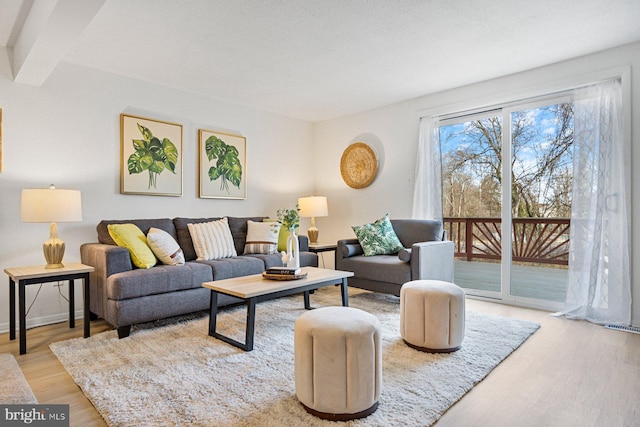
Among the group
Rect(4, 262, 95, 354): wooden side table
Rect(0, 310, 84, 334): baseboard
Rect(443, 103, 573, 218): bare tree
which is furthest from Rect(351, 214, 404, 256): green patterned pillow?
Rect(0, 310, 84, 334): baseboard

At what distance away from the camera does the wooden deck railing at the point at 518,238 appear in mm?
3877

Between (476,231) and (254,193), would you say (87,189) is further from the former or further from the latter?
(476,231)

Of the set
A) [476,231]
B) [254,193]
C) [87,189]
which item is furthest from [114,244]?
[476,231]

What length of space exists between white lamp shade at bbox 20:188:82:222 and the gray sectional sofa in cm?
39

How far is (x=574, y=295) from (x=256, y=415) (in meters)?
3.06

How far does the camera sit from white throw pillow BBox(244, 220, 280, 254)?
3.98 m

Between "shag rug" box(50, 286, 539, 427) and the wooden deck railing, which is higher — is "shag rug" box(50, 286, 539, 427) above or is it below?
below

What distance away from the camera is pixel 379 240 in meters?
4.08

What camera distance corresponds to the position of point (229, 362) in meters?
2.29

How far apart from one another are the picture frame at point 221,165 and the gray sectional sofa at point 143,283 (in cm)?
92

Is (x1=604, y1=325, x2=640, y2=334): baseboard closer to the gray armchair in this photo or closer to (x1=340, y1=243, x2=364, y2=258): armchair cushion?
the gray armchair

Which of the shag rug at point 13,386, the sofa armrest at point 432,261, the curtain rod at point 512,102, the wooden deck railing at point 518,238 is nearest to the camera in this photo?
the shag rug at point 13,386

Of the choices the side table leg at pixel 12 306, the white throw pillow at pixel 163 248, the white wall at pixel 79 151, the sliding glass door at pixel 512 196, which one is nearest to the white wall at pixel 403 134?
the sliding glass door at pixel 512 196

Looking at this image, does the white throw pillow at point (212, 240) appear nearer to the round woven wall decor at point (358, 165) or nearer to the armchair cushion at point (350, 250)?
the armchair cushion at point (350, 250)
